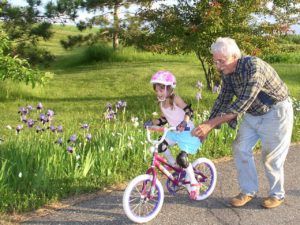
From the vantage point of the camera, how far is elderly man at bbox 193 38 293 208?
4398 mm

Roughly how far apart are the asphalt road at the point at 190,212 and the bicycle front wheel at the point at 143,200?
108mm

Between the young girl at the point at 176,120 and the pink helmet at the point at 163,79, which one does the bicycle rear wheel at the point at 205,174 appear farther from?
the pink helmet at the point at 163,79

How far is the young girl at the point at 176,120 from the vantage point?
4.39 meters

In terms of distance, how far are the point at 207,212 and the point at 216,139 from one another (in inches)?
97.5

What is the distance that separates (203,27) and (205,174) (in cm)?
656

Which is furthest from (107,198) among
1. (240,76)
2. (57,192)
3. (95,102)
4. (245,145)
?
(95,102)

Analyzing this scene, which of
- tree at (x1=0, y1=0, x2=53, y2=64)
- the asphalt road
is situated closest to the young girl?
the asphalt road

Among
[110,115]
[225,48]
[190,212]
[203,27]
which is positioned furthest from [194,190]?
[203,27]

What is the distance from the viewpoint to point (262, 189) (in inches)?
215

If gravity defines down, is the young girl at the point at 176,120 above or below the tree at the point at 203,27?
below

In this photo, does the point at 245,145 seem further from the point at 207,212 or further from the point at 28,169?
the point at 28,169

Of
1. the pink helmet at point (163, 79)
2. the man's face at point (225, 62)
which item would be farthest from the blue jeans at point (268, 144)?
the pink helmet at point (163, 79)

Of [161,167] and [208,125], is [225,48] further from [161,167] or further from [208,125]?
[161,167]

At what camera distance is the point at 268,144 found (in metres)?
4.78
